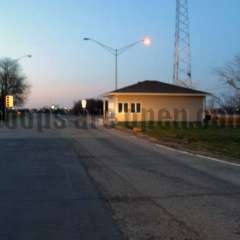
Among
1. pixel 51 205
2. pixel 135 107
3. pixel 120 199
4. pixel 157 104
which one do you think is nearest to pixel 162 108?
pixel 157 104

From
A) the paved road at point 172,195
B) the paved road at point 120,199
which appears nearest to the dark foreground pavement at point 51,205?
the paved road at point 120,199

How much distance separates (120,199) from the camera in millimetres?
12500

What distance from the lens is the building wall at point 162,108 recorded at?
72812 millimetres

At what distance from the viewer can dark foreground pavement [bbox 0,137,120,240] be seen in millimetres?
9250

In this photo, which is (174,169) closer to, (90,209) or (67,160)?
(67,160)

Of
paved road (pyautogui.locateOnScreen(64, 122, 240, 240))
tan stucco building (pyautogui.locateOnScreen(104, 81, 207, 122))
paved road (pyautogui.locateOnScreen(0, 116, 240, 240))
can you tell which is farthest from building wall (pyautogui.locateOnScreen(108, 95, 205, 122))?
paved road (pyautogui.locateOnScreen(0, 116, 240, 240))

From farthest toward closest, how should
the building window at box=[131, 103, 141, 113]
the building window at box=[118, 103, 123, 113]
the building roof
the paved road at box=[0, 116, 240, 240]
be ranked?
the building window at box=[131, 103, 141, 113], the building window at box=[118, 103, 123, 113], the building roof, the paved road at box=[0, 116, 240, 240]

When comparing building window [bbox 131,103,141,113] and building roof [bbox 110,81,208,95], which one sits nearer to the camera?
building roof [bbox 110,81,208,95]

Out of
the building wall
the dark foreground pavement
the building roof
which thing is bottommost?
the dark foreground pavement

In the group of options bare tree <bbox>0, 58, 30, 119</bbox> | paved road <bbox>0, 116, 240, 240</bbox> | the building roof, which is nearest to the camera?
paved road <bbox>0, 116, 240, 240</bbox>

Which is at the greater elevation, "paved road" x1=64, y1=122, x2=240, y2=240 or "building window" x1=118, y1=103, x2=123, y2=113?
"building window" x1=118, y1=103, x2=123, y2=113

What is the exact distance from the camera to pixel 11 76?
150125 mm

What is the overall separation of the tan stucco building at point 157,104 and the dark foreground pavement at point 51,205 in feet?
170

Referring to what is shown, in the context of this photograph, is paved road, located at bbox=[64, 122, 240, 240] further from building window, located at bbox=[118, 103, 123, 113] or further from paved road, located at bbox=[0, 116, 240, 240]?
building window, located at bbox=[118, 103, 123, 113]
